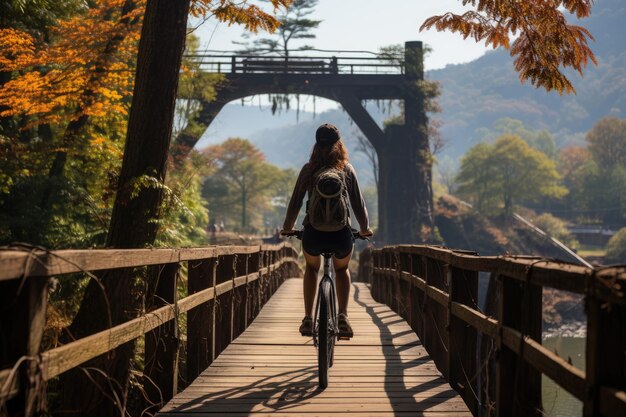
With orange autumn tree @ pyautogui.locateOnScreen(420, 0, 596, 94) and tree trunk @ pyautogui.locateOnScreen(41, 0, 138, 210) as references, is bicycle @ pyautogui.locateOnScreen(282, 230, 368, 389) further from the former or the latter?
tree trunk @ pyautogui.locateOnScreen(41, 0, 138, 210)

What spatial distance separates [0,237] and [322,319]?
41.5 ft

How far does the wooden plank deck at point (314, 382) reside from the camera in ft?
16.4

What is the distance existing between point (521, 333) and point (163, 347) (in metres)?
2.83

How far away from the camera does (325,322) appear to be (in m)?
5.82

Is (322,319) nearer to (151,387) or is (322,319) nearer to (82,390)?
(151,387)

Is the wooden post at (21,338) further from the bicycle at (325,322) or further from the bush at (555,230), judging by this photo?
the bush at (555,230)

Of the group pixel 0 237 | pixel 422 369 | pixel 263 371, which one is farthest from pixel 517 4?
pixel 0 237

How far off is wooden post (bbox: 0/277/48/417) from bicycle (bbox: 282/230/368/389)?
10.5 feet

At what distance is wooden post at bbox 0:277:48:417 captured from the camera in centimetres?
270

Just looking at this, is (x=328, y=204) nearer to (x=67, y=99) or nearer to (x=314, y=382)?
(x=314, y=382)

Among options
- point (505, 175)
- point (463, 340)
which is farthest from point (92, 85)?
point (505, 175)

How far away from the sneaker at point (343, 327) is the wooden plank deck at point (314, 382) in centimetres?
36

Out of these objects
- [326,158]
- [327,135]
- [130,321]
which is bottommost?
[130,321]

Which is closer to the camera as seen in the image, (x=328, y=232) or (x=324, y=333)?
(x=324, y=333)
